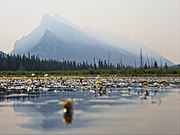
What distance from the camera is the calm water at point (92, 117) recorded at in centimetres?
1639

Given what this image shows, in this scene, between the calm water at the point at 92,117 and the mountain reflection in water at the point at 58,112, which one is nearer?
the calm water at the point at 92,117

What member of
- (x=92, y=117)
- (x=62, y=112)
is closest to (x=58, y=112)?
(x=62, y=112)

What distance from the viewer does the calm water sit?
53.8ft

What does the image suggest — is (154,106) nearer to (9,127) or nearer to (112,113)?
(112,113)

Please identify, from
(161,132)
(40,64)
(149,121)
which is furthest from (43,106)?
(40,64)

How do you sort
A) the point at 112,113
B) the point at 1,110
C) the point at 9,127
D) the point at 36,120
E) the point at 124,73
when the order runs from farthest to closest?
the point at 124,73, the point at 1,110, the point at 112,113, the point at 36,120, the point at 9,127

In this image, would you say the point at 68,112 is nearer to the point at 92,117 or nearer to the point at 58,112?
the point at 58,112

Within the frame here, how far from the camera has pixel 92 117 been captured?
64.0 feet

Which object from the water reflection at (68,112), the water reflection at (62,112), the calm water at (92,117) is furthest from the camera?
the water reflection at (68,112)

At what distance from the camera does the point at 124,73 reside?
275 ft

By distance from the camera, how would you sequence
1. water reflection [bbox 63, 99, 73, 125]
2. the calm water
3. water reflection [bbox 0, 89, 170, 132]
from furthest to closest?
1. water reflection [bbox 63, 99, 73, 125]
2. water reflection [bbox 0, 89, 170, 132]
3. the calm water

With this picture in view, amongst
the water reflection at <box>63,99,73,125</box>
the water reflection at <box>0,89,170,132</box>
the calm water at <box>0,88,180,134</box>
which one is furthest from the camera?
the water reflection at <box>63,99,73,125</box>

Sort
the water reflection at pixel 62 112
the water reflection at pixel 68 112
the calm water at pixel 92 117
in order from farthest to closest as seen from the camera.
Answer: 1. the water reflection at pixel 68 112
2. the water reflection at pixel 62 112
3. the calm water at pixel 92 117

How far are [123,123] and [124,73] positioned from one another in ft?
218
